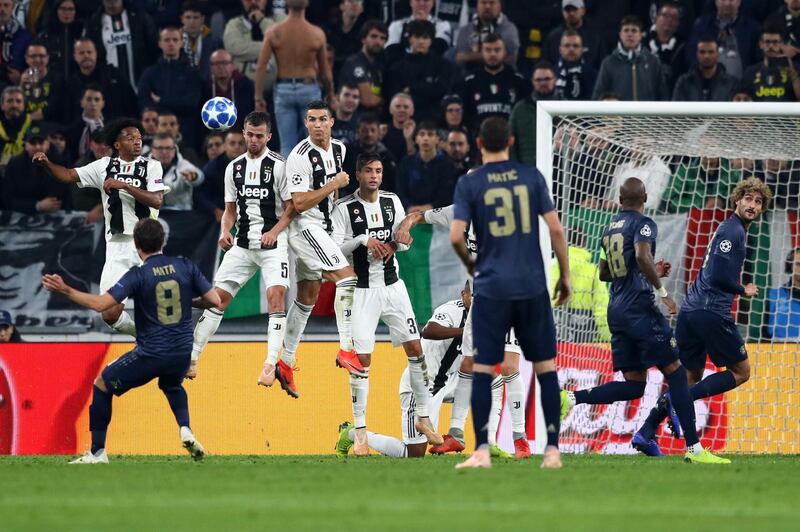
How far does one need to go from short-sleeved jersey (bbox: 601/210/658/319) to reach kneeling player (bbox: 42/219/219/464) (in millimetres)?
3374

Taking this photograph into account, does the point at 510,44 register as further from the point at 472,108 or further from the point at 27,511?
the point at 27,511

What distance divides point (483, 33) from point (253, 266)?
269 inches

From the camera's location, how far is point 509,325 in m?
9.82

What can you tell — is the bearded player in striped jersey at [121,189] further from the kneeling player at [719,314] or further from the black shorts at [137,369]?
the kneeling player at [719,314]

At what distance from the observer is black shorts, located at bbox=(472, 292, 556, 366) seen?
9.72 m

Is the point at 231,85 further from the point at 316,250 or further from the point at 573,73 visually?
the point at 316,250

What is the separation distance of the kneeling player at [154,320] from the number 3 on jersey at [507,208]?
2.74 m

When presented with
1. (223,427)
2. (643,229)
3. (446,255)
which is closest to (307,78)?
(446,255)

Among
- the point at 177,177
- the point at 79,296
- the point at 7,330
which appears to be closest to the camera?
the point at 79,296

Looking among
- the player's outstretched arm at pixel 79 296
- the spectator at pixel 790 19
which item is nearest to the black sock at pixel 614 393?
the player's outstretched arm at pixel 79 296

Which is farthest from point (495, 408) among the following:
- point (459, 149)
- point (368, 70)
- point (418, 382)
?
point (368, 70)

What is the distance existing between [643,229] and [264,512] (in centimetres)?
533

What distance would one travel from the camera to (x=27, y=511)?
7727 mm

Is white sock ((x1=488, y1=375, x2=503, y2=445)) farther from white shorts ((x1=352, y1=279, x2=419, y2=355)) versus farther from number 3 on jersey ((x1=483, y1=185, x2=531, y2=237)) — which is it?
number 3 on jersey ((x1=483, y1=185, x2=531, y2=237))
